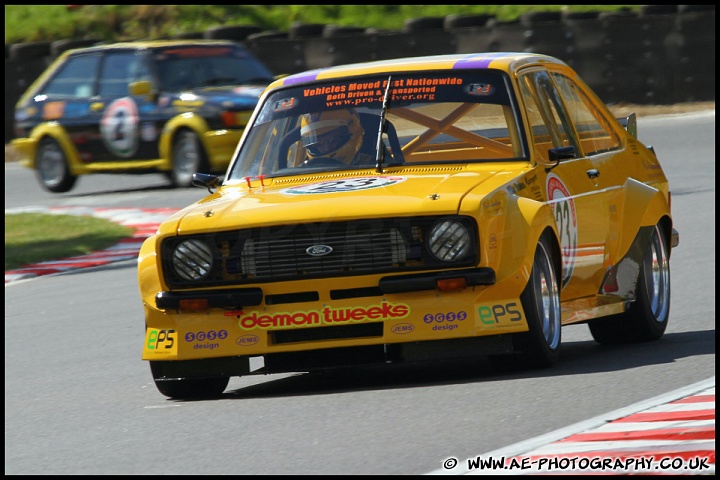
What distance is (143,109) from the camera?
18.6m

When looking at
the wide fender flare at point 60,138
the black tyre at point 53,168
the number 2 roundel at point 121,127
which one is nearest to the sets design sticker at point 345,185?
the number 2 roundel at point 121,127

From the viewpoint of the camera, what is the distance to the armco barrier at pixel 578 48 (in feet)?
80.6

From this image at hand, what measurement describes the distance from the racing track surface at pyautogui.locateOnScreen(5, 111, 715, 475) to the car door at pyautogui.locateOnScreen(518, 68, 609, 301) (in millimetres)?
438

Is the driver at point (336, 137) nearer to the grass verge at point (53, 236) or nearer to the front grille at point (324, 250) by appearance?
the front grille at point (324, 250)

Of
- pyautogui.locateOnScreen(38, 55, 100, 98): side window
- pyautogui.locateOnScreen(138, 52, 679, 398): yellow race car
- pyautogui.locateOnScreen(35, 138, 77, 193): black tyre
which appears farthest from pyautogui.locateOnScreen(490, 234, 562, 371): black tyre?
pyautogui.locateOnScreen(35, 138, 77, 193): black tyre

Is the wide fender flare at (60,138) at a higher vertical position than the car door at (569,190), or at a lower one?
lower

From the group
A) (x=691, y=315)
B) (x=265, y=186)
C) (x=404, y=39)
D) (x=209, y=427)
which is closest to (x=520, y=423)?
(x=209, y=427)

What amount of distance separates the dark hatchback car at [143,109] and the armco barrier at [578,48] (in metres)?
6.00

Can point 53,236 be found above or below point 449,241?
below

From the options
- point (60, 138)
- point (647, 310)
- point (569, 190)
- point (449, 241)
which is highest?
point (569, 190)

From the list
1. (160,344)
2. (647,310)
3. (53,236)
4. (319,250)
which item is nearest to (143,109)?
(53,236)

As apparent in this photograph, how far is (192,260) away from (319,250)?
1.96ft

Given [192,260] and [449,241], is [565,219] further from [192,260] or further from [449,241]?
[192,260]

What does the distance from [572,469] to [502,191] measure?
216 centimetres
